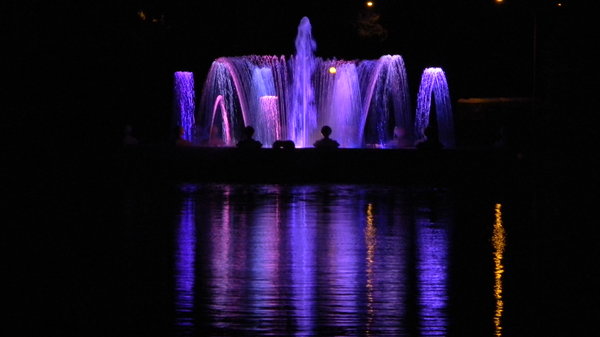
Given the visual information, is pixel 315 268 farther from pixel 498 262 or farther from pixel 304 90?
pixel 304 90

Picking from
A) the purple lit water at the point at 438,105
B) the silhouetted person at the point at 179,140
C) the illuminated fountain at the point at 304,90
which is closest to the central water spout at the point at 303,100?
the illuminated fountain at the point at 304,90

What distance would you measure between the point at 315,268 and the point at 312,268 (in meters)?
0.03

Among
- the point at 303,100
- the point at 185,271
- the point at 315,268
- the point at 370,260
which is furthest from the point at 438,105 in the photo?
the point at 185,271

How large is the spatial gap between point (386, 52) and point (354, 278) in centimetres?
3253

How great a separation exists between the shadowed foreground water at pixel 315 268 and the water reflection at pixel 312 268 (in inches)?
0.6

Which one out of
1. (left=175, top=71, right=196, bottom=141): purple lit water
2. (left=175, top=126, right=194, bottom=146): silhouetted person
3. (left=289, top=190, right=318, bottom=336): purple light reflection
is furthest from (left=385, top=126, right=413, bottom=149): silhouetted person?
(left=289, top=190, right=318, bottom=336): purple light reflection

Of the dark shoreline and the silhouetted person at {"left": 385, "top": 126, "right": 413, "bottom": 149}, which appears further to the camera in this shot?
the silhouetted person at {"left": 385, "top": 126, "right": 413, "bottom": 149}

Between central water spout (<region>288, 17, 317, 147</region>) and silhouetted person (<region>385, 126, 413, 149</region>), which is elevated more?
central water spout (<region>288, 17, 317, 147</region>)

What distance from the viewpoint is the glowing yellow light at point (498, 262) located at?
26.6 ft

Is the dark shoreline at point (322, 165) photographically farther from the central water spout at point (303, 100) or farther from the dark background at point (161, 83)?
the central water spout at point (303, 100)

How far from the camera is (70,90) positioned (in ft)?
79.7

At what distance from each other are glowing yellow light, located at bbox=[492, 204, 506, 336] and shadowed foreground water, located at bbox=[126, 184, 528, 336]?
0.04ft

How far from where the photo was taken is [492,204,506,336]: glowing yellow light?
8109mm

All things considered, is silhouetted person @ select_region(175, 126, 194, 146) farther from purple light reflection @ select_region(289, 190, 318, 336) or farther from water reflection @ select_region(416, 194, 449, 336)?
water reflection @ select_region(416, 194, 449, 336)
